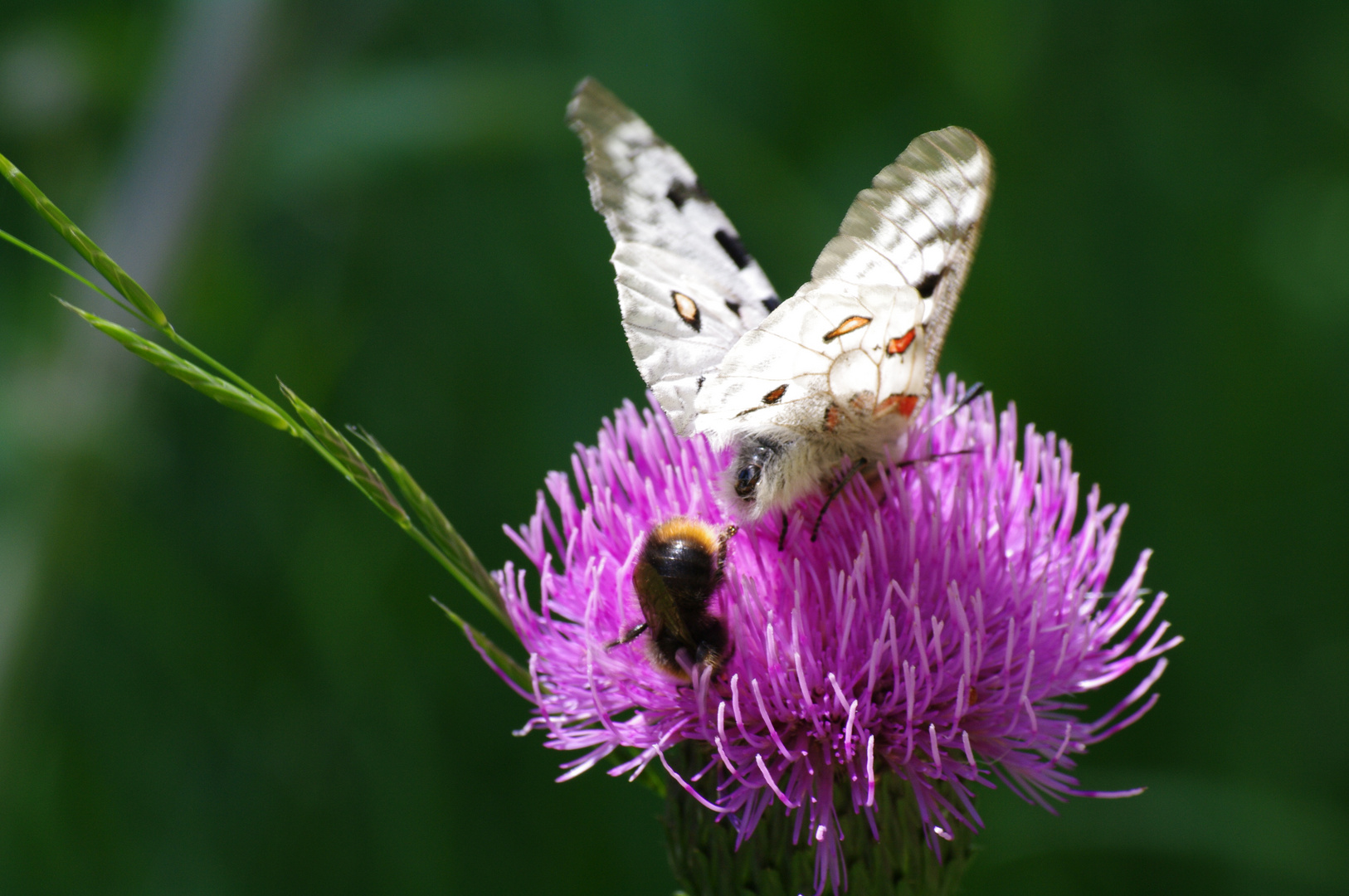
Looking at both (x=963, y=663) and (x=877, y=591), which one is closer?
(x=963, y=663)

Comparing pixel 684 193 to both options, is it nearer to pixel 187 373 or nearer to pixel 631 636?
pixel 631 636

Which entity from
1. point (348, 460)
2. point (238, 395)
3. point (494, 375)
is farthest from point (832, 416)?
point (494, 375)

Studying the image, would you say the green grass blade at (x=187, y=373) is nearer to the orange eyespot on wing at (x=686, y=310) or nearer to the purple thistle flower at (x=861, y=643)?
the purple thistle flower at (x=861, y=643)

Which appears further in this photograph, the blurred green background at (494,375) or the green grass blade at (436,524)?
the blurred green background at (494,375)

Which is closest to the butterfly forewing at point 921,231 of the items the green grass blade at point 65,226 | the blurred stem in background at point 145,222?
the green grass blade at point 65,226

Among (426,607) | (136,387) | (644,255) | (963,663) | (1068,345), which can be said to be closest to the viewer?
(963,663)

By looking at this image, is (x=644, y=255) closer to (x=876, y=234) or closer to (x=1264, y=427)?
(x=876, y=234)

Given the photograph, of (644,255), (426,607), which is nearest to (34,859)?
(426,607)

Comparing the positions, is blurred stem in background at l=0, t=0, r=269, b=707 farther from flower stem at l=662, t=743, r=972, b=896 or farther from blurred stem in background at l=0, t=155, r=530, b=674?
flower stem at l=662, t=743, r=972, b=896
